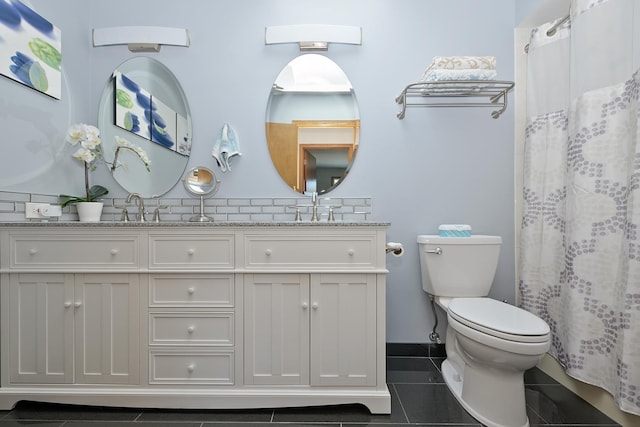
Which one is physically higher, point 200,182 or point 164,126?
point 164,126

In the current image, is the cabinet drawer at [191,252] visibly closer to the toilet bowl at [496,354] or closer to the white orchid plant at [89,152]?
the white orchid plant at [89,152]

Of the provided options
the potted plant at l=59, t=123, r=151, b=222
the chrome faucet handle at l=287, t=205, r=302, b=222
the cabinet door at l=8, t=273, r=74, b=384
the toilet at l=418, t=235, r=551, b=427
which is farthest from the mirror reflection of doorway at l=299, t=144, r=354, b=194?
the cabinet door at l=8, t=273, r=74, b=384

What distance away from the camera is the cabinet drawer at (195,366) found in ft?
5.17

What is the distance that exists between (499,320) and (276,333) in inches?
38.2

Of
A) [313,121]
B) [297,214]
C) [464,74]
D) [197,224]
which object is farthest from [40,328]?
[464,74]

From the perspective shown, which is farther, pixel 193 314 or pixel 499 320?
pixel 193 314

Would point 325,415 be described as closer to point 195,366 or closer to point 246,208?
point 195,366

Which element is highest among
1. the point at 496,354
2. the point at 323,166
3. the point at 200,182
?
the point at 323,166

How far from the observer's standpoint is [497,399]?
1.48 m

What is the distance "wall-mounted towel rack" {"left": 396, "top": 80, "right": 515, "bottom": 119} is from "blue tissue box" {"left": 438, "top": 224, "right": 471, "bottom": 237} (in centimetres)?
70

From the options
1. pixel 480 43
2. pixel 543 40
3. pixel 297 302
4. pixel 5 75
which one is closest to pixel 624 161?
pixel 543 40

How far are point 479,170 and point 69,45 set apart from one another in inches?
98.4

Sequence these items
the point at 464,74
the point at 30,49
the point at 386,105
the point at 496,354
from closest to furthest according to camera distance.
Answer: the point at 496,354 → the point at 30,49 → the point at 464,74 → the point at 386,105

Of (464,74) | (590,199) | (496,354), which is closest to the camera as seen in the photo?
(496,354)
